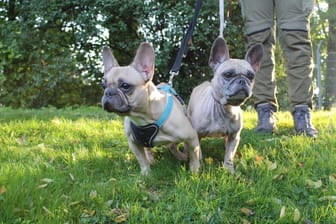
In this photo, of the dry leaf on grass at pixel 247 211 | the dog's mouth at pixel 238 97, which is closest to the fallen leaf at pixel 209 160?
the dog's mouth at pixel 238 97

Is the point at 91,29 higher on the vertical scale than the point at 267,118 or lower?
higher

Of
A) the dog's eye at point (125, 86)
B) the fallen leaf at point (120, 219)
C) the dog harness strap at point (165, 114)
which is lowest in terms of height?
the fallen leaf at point (120, 219)

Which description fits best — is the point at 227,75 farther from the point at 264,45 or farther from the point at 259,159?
the point at 264,45

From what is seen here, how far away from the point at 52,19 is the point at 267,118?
5.58 m

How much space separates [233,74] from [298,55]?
1.27 m

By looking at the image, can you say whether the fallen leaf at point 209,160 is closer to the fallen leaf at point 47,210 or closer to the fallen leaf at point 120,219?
the fallen leaf at point 120,219

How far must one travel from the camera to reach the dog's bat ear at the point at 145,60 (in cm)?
266

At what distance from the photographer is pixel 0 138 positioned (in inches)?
154

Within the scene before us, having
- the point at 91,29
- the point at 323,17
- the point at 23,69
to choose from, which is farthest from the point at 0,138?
the point at 323,17

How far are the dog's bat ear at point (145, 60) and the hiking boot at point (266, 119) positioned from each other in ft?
5.43

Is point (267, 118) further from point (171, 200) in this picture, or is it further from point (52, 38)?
point (52, 38)

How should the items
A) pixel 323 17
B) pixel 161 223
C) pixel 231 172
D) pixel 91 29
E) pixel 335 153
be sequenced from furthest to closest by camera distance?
pixel 323 17 < pixel 91 29 < pixel 335 153 < pixel 231 172 < pixel 161 223

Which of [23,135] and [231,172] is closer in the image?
[231,172]

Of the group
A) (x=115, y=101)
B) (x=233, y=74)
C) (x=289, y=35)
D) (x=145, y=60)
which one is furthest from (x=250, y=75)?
(x=289, y=35)
